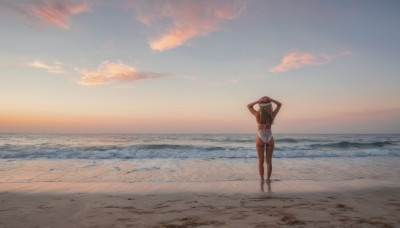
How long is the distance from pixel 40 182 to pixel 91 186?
1710 millimetres

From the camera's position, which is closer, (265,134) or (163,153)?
(265,134)

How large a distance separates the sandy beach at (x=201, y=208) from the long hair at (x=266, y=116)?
1882 millimetres

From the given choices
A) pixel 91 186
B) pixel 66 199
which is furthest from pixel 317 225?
pixel 91 186

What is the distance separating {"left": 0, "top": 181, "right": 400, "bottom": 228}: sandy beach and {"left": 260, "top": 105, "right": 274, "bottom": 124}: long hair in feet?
6.17

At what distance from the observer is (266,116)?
240 inches

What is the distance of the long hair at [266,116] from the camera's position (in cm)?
599

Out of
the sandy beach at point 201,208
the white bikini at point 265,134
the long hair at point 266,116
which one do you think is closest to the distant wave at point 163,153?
the white bikini at point 265,134

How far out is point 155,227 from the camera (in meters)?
2.83

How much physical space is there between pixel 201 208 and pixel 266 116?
11.3ft

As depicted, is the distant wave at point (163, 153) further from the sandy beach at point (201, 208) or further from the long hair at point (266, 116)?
the sandy beach at point (201, 208)

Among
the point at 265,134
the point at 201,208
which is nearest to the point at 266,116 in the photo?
the point at 265,134

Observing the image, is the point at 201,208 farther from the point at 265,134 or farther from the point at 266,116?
the point at 266,116

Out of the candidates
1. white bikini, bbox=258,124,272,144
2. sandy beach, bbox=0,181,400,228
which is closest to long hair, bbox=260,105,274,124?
white bikini, bbox=258,124,272,144

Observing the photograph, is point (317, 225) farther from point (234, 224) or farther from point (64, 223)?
point (64, 223)
